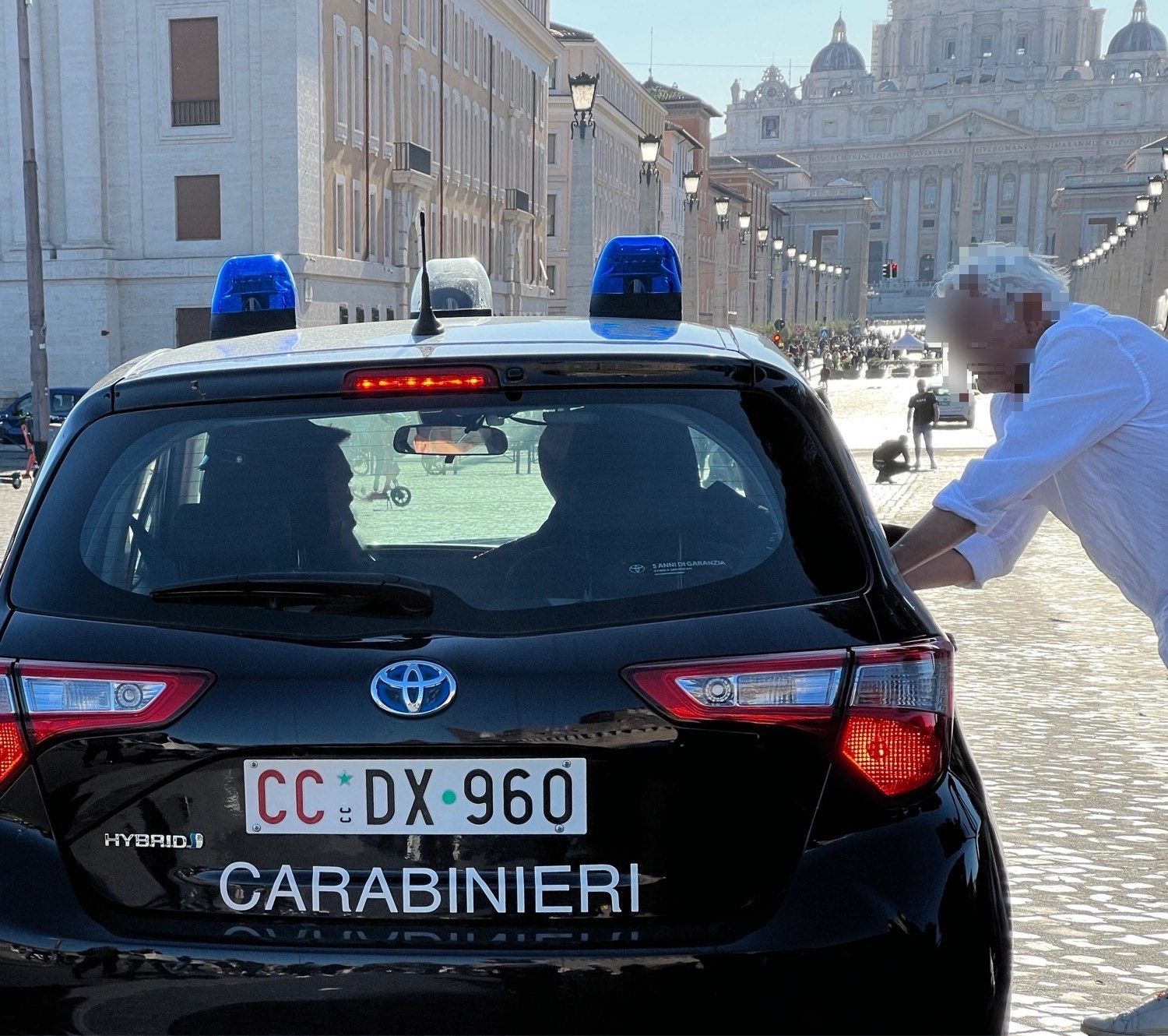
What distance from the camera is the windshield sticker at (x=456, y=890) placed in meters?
2.27

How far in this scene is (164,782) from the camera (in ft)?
7.59

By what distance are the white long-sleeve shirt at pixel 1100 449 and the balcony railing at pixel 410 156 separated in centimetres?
4722

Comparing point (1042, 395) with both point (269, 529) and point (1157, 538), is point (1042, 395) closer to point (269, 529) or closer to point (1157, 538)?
point (1157, 538)

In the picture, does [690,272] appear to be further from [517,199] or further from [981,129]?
[981,129]

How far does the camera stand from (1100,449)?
11.5 feet

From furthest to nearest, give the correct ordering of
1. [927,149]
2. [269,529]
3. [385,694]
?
1. [927,149]
2. [269,529]
3. [385,694]

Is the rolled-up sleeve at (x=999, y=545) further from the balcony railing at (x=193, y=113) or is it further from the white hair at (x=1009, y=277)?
the balcony railing at (x=193, y=113)

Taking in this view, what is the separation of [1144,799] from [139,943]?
4642mm

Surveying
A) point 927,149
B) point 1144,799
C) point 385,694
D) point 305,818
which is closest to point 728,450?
point 385,694

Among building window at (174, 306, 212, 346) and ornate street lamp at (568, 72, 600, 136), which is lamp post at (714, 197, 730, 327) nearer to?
building window at (174, 306, 212, 346)

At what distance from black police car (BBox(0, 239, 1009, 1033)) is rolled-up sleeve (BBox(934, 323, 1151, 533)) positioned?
1.11m

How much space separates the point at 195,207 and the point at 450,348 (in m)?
39.8

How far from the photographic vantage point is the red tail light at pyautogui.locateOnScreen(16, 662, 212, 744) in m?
2.31

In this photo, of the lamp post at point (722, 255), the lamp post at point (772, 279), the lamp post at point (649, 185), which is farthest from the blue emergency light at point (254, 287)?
the lamp post at point (772, 279)
